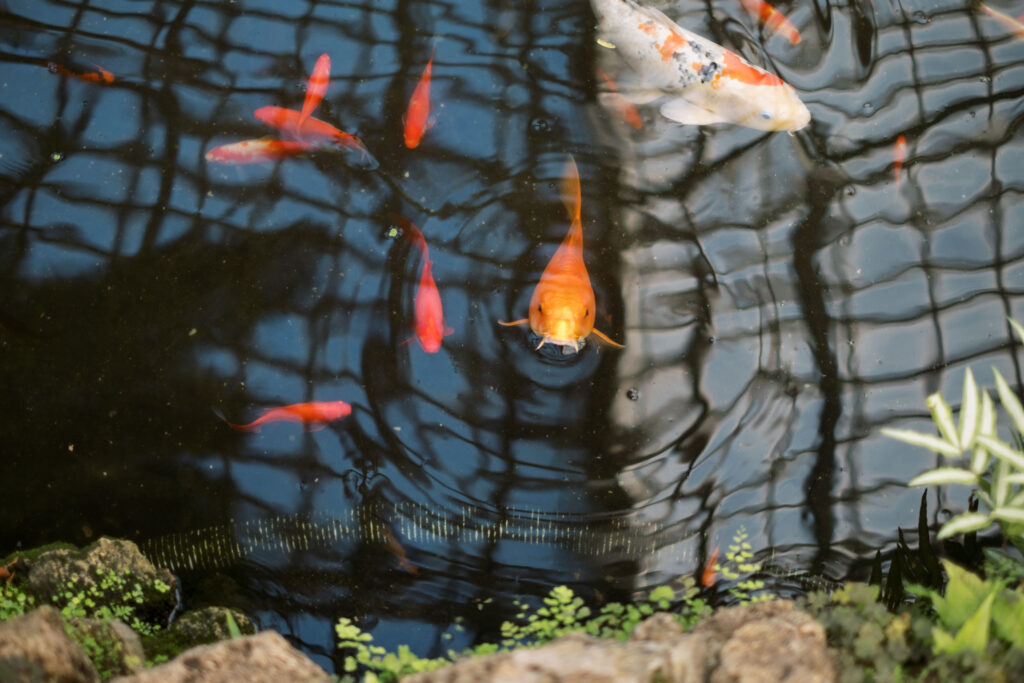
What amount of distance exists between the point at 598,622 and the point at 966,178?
2592 millimetres

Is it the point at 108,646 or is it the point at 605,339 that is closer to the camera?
the point at 108,646

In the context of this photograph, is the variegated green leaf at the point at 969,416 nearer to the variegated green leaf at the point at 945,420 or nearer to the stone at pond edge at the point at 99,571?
the variegated green leaf at the point at 945,420

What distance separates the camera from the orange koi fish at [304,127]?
3.74 m

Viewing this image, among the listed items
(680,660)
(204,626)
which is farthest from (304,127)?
(680,660)

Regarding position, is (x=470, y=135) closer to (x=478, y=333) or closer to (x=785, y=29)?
(x=478, y=333)

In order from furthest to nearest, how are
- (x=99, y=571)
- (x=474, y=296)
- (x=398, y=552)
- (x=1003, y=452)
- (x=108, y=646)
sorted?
(x=474, y=296), (x=398, y=552), (x=99, y=571), (x=108, y=646), (x=1003, y=452)

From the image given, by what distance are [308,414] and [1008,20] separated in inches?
150

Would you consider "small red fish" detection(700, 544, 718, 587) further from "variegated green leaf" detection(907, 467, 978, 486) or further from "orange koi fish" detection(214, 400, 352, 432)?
"orange koi fish" detection(214, 400, 352, 432)

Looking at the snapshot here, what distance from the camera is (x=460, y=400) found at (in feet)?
11.0

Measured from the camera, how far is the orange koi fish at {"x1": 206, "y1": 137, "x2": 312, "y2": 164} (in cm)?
371

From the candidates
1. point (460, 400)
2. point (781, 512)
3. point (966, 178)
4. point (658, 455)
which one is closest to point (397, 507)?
point (460, 400)

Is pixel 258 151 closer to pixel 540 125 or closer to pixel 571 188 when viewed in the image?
pixel 540 125

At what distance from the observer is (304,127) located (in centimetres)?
376

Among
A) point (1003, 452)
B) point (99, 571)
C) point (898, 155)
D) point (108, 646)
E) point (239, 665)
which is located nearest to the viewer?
point (1003, 452)
